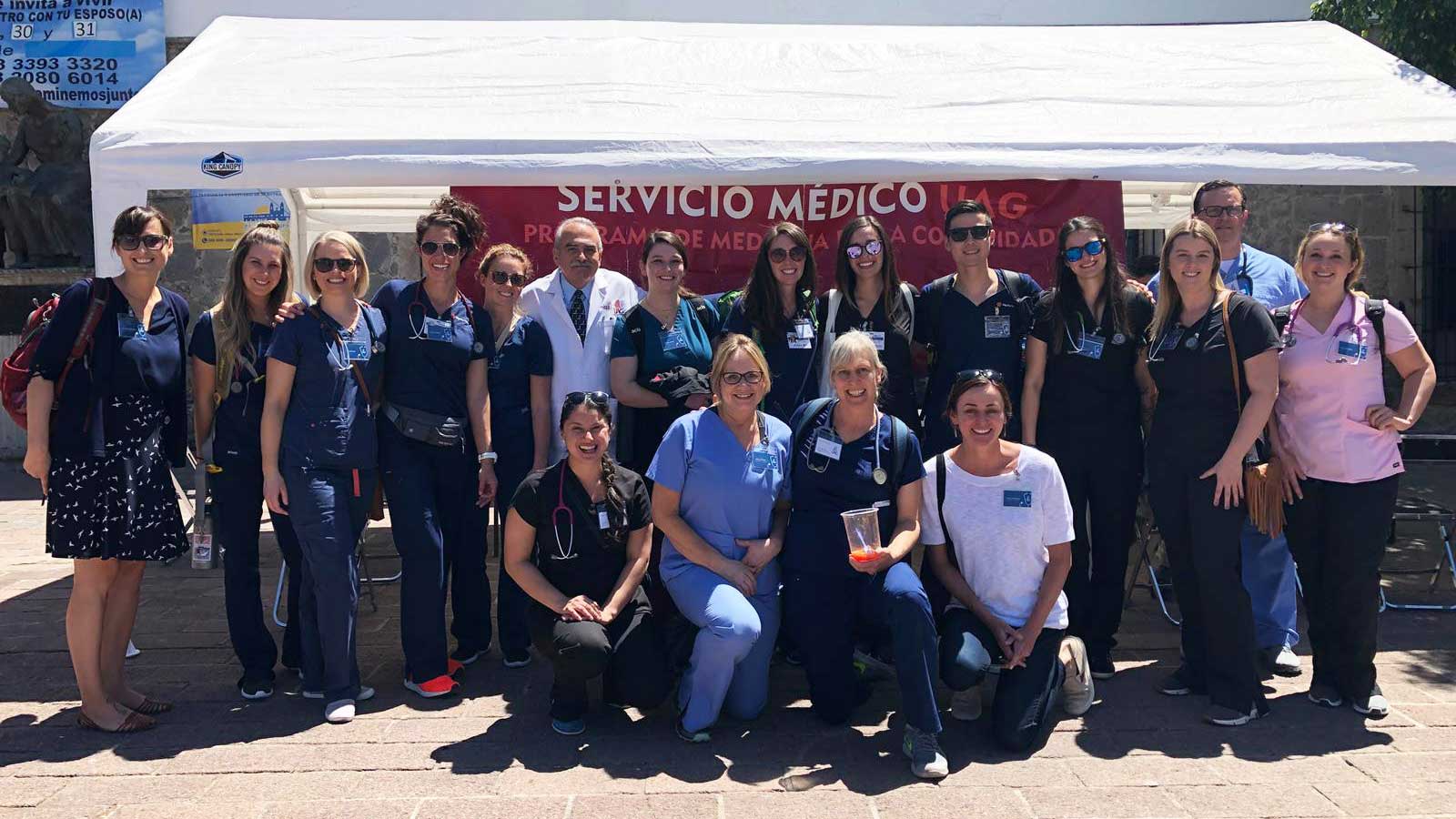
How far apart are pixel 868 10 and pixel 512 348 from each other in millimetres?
7352

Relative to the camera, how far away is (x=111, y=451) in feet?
13.6

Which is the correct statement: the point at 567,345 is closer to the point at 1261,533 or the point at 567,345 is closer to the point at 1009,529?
the point at 1009,529

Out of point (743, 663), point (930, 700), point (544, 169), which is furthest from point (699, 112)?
point (930, 700)

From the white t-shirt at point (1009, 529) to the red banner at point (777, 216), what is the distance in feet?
8.44

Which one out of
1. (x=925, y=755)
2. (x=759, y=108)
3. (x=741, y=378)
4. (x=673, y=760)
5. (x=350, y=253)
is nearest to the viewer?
(x=925, y=755)

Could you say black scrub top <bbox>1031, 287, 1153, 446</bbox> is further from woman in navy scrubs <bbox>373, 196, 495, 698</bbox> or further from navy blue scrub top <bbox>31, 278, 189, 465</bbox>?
navy blue scrub top <bbox>31, 278, 189, 465</bbox>

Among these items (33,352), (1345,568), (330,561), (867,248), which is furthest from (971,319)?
(33,352)

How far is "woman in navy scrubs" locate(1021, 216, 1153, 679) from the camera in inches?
178

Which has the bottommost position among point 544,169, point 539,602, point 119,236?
point 539,602

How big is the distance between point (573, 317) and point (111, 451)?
1791 mm

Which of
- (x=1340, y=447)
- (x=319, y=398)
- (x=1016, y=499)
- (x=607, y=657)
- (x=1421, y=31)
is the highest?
(x=1421, y=31)

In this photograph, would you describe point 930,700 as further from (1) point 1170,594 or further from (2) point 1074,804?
(1) point 1170,594

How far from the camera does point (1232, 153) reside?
5305mm

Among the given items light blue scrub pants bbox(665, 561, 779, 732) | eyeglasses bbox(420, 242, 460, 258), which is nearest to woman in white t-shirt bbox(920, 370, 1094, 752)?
light blue scrub pants bbox(665, 561, 779, 732)
